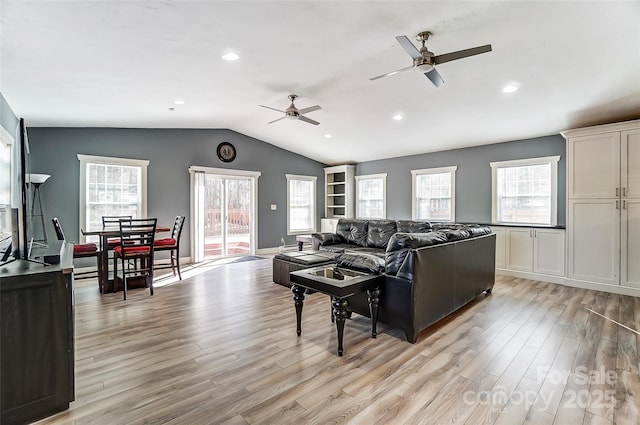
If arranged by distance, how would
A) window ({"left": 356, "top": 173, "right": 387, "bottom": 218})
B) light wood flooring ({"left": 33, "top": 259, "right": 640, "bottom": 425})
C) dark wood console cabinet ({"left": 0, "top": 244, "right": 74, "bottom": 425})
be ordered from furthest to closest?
1. window ({"left": 356, "top": 173, "right": 387, "bottom": 218})
2. light wood flooring ({"left": 33, "top": 259, "right": 640, "bottom": 425})
3. dark wood console cabinet ({"left": 0, "top": 244, "right": 74, "bottom": 425})

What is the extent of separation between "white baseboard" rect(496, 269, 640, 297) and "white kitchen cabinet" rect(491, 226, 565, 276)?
0.18ft

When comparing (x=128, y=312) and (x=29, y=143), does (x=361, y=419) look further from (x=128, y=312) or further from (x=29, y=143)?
(x=29, y=143)

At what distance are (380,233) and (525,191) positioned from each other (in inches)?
112

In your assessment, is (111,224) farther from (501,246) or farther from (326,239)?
(501,246)

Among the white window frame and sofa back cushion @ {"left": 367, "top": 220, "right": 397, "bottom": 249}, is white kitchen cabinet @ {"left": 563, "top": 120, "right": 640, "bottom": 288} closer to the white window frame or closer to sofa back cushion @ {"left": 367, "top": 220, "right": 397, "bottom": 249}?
sofa back cushion @ {"left": 367, "top": 220, "right": 397, "bottom": 249}

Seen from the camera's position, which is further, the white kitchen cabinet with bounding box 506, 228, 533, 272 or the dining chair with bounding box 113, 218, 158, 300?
the white kitchen cabinet with bounding box 506, 228, 533, 272

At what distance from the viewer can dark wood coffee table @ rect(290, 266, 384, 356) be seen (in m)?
2.60

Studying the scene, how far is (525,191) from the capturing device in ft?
18.9

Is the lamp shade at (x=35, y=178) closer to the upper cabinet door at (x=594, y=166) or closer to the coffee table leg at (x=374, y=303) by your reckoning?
the coffee table leg at (x=374, y=303)

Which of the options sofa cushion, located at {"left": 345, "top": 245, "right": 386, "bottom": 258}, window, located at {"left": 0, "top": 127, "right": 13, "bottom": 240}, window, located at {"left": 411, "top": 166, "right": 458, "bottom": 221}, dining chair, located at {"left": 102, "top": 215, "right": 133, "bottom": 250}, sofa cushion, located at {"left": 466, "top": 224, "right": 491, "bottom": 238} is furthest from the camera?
window, located at {"left": 411, "top": 166, "right": 458, "bottom": 221}

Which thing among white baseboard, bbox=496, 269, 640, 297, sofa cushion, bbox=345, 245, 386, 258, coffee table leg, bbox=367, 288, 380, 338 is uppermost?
sofa cushion, bbox=345, 245, 386, 258

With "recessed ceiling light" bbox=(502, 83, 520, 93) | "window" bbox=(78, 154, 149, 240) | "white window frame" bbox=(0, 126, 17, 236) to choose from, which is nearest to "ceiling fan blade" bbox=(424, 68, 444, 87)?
"recessed ceiling light" bbox=(502, 83, 520, 93)

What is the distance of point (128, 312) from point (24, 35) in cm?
290

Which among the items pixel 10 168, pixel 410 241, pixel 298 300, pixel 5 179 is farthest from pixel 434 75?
pixel 10 168
